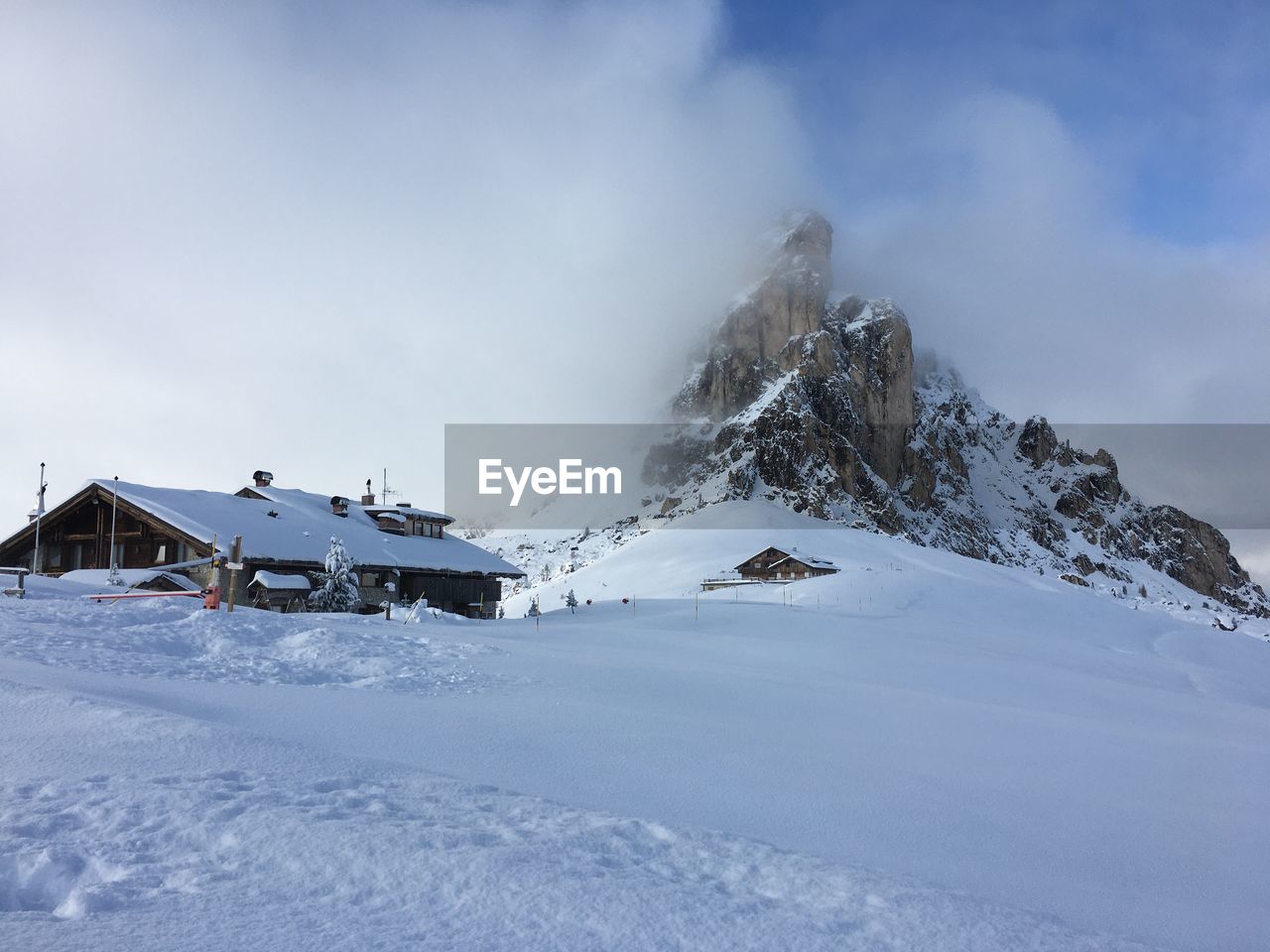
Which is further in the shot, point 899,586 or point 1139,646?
point 899,586

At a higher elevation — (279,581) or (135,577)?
(135,577)

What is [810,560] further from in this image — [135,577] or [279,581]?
[135,577]

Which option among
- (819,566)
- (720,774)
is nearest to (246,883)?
(720,774)

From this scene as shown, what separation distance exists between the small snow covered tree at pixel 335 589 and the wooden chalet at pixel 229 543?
1.70m

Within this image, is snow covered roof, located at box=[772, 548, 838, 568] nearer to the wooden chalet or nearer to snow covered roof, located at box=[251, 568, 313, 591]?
the wooden chalet

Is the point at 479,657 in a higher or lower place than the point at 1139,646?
higher

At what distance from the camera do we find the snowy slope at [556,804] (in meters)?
3.85

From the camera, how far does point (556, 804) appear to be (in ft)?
18.0

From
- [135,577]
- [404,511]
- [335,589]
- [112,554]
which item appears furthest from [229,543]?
[404,511]

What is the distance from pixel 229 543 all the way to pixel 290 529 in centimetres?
381

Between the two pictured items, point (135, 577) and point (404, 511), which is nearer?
point (135, 577)

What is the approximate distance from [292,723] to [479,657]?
624 cm

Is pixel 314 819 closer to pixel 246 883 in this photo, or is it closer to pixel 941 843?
pixel 246 883

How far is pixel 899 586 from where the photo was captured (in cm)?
4778
